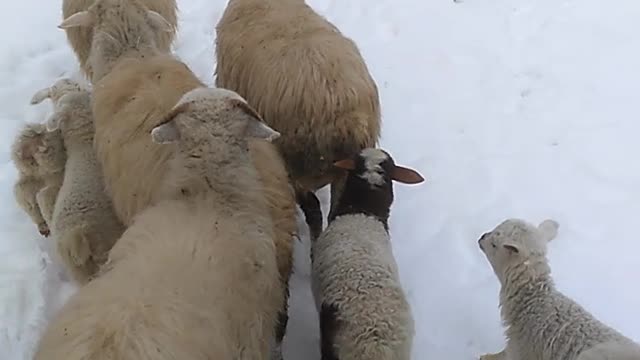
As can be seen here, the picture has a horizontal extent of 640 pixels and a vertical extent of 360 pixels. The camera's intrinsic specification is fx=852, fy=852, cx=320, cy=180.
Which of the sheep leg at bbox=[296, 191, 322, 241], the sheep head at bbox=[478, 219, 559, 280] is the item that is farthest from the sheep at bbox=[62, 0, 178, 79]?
the sheep head at bbox=[478, 219, 559, 280]

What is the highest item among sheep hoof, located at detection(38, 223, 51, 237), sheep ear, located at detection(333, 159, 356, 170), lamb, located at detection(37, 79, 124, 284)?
sheep ear, located at detection(333, 159, 356, 170)

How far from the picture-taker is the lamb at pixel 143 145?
3633mm

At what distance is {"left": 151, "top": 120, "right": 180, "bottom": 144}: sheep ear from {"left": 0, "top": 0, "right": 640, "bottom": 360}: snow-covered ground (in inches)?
48.2

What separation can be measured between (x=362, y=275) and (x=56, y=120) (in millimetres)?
1741

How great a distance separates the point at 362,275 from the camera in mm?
3570

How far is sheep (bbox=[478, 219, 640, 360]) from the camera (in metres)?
3.45

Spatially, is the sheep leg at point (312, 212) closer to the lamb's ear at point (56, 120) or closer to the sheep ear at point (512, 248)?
the sheep ear at point (512, 248)

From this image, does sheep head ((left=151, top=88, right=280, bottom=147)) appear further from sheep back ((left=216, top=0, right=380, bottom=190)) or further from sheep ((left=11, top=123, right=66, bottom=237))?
sheep ((left=11, top=123, right=66, bottom=237))

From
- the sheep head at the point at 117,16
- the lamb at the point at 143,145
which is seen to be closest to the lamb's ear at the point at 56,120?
the lamb at the point at 143,145

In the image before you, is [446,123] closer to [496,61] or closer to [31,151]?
[496,61]

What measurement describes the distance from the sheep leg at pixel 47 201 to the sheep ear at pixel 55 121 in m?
0.31

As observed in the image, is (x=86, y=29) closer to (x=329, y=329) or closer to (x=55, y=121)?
(x=55, y=121)

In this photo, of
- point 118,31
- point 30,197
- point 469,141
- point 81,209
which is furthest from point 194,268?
point 469,141

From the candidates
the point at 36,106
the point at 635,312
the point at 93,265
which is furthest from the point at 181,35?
the point at 635,312
